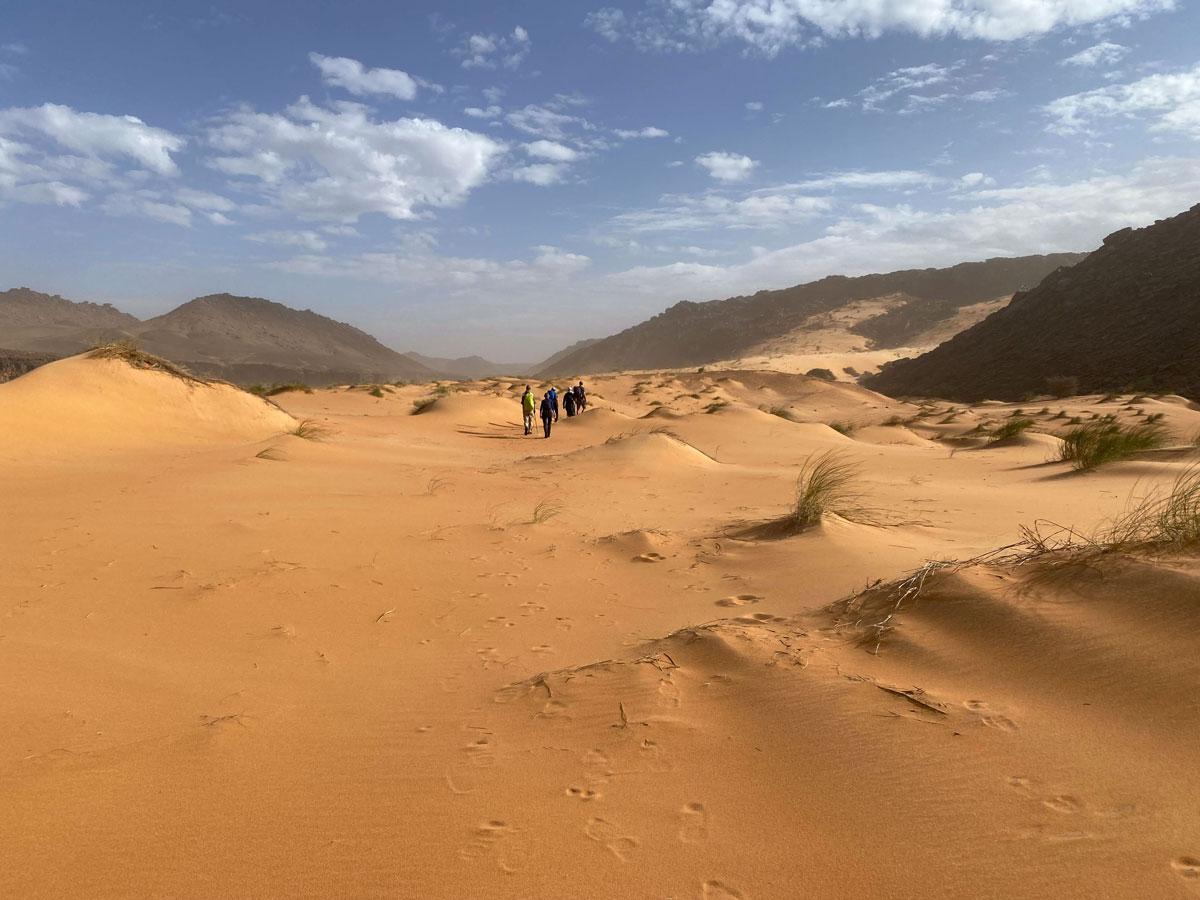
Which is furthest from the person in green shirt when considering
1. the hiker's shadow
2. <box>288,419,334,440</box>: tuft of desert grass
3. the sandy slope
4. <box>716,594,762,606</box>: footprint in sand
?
<box>716,594,762,606</box>: footprint in sand

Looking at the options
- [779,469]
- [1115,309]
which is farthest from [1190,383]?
[779,469]

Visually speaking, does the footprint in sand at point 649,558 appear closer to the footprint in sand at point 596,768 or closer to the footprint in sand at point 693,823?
the footprint in sand at point 596,768

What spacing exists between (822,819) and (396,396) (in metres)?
28.1

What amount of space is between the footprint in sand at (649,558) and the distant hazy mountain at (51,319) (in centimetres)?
11786

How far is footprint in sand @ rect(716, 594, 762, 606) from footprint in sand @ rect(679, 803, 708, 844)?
7.39ft

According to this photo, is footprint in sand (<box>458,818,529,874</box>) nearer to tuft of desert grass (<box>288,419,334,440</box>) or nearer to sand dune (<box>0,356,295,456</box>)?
sand dune (<box>0,356,295,456</box>)

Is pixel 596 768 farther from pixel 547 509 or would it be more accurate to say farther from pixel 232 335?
pixel 232 335

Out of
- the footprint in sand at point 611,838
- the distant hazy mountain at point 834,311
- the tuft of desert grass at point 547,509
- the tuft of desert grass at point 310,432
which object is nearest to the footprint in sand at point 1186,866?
the footprint in sand at point 611,838

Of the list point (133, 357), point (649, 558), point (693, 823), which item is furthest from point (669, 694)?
point (133, 357)

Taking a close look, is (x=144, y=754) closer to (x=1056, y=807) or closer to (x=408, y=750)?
(x=408, y=750)

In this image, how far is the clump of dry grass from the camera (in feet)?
41.9

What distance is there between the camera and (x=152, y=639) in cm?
362

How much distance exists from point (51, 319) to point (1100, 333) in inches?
6164

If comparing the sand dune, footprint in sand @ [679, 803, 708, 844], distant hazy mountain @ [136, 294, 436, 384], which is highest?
distant hazy mountain @ [136, 294, 436, 384]
